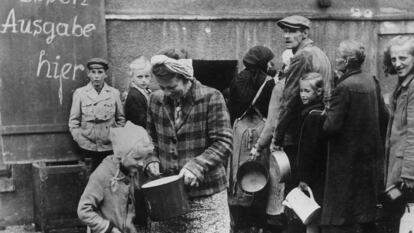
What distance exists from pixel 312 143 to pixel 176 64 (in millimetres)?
1518

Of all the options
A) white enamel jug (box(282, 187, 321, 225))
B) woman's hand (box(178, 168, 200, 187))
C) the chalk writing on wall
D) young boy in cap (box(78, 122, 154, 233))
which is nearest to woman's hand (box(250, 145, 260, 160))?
white enamel jug (box(282, 187, 321, 225))

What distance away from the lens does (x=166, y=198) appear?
4.19 m

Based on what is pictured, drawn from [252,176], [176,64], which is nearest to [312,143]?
[252,176]

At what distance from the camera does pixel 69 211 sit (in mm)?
6977

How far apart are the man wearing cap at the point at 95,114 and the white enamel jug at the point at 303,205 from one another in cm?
240

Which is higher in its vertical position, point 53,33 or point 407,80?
point 53,33

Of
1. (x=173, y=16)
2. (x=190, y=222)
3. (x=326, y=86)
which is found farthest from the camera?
(x=173, y=16)

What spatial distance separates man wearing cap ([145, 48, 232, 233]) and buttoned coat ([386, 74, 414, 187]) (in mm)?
1308

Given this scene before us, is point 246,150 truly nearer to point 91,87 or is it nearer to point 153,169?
point 91,87

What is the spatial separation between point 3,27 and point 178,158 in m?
3.36

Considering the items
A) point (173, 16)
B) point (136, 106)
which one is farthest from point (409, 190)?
point (173, 16)

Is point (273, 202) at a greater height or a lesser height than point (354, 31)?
lesser

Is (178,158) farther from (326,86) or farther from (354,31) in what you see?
(354,31)

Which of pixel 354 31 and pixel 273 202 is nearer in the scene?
pixel 273 202
